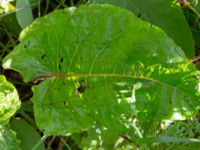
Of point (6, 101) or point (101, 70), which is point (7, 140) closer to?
point (6, 101)

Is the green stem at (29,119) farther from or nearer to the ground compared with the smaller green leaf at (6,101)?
nearer to the ground

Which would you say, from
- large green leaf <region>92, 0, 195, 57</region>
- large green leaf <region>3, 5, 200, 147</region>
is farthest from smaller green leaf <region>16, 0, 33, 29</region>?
large green leaf <region>92, 0, 195, 57</region>

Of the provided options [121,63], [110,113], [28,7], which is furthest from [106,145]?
[28,7]

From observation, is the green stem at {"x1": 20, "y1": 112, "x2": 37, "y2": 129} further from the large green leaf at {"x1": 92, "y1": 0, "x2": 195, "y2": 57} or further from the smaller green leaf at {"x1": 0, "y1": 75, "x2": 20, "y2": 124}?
the large green leaf at {"x1": 92, "y1": 0, "x2": 195, "y2": 57}

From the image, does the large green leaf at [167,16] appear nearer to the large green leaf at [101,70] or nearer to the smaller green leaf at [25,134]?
the large green leaf at [101,70]

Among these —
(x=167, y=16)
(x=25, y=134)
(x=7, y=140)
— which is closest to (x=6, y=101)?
(x=7, y=140)

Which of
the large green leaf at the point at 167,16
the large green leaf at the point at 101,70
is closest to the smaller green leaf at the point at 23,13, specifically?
the large green leaf at the point at 101,70
